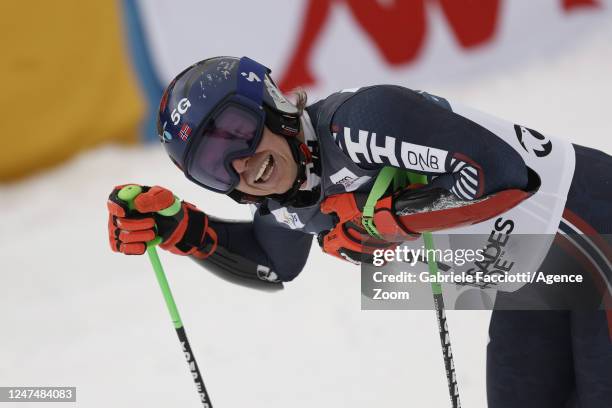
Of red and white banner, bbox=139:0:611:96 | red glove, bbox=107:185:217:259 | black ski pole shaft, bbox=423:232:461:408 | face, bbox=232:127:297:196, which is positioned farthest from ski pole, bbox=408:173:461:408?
red and white banner, bbox=139:0:611:96

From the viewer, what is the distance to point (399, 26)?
672 centimetres

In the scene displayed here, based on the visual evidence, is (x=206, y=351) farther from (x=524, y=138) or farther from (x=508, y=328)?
(x=524, y=138)

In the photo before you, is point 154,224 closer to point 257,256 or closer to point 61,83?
point 257,256

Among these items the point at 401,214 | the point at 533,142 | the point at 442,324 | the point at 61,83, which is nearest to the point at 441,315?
the point at 442,324

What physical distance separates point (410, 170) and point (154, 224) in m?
1.00

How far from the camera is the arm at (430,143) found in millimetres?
2088

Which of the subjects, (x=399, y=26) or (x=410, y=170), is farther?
(x=399, y=26)

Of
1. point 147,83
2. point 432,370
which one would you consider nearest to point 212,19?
point 147,83

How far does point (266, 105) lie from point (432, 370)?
6.10 ft

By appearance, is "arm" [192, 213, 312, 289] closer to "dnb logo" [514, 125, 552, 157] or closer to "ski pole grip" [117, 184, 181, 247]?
"ski pole grip" [117, 184, 181, 247]

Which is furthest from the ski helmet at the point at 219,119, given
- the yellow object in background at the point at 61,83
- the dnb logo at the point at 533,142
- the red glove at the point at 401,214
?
the yellow object in background at the point at 61,83

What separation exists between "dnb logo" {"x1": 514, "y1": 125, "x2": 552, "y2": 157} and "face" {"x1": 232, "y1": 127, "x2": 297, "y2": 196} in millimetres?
718

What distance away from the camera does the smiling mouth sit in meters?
2.41

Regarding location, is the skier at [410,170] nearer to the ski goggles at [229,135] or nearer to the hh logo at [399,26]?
the ski goggles at [229,135]
